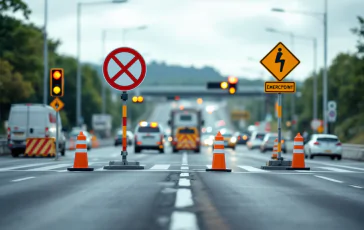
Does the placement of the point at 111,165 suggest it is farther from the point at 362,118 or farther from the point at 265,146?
the point at 362,118

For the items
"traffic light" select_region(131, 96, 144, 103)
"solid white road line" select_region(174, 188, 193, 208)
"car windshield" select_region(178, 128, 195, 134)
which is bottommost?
"solid white road line" select_region(174, 188, 193, 208)

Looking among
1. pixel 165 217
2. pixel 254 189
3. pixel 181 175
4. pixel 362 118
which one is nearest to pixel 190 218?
pixel 165 217

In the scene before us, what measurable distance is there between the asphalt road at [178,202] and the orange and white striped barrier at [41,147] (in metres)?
17.8

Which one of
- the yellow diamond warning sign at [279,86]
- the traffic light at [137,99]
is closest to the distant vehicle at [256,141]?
the traffic light at [137,99]

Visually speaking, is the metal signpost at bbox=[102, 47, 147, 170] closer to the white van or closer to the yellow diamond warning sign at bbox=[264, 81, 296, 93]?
the yellow diamond warning sign at bbox=[264, 81, 296, 93]

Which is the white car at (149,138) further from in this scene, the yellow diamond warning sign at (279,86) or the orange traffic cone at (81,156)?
the orange traffic cone at (81,156)

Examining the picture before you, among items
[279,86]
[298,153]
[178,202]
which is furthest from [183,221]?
[279,86]

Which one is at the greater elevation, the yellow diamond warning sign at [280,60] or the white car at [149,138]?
the yellow diamond warning sign at [280,60]

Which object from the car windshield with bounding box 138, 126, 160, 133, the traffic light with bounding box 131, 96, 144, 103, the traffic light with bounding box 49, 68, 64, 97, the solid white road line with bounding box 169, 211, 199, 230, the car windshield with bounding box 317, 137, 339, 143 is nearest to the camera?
the solid white road line with bounding box 169, 211, 199, 230

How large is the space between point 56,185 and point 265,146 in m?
42.3

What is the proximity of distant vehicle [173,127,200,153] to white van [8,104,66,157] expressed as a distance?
1291 centimetres

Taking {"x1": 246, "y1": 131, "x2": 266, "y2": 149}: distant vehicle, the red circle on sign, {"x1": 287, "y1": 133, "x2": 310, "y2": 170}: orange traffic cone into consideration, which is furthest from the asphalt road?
{"x1": 246, "y1": 131, "x2": 266, "y2": 149}: distant vehicle

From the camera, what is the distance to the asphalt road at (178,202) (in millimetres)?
10156

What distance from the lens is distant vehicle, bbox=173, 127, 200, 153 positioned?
172 feet
